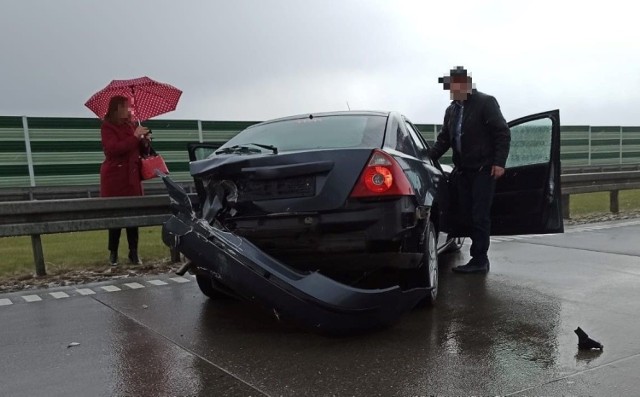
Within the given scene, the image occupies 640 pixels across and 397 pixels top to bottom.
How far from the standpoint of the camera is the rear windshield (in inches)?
167

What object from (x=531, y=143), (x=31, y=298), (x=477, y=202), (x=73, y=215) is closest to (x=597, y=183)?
(x=531, y=143)

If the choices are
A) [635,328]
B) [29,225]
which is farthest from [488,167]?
[29,225]

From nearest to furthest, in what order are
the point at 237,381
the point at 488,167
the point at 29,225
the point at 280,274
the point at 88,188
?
the point at 237,381
the point at 280,274
the point at 488,167
the point at 29,225
the point at 88,188

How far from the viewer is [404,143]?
4660mm

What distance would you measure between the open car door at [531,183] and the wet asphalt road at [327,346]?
0.59 metres

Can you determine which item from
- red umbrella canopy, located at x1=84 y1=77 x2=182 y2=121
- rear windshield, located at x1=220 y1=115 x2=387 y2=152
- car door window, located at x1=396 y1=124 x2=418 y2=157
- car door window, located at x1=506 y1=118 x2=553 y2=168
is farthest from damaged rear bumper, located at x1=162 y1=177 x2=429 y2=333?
red umbrella canopy, located at x1=84 y1=77 x2=182 y2=121

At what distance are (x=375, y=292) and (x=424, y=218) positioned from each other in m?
0.88

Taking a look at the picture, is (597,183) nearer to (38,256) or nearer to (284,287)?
(284,287)

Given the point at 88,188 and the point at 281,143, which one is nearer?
the point at 281,143

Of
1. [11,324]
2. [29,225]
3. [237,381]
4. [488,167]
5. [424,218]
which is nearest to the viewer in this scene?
[237,381]

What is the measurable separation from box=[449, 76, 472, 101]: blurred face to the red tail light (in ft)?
6.91

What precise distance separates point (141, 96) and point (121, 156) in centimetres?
84

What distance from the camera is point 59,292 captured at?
580cm

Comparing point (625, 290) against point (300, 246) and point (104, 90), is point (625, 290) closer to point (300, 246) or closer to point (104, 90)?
point (300, 246)
